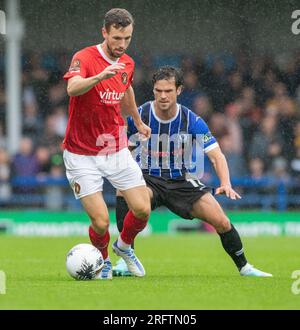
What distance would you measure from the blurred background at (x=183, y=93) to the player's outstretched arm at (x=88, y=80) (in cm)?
910

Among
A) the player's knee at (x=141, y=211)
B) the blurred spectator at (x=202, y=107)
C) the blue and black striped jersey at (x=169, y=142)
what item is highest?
the blurred spectator at (x=202, y=107)

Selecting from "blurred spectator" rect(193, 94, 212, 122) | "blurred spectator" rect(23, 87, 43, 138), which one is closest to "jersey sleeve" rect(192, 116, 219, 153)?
"blurred spectator" rect(193, 94, 212, 122)

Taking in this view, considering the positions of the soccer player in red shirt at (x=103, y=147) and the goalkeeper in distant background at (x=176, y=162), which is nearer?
A: the soccer player in red shirt at (x=103, y=147)

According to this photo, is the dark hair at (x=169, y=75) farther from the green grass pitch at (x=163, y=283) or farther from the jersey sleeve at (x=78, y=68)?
the green grass pitch at (x=163, y=283)

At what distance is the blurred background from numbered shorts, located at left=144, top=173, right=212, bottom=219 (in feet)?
25.3

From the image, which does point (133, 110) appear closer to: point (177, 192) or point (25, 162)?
point (177, 192)

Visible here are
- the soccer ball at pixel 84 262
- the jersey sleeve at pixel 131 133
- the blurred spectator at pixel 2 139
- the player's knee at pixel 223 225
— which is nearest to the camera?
the soccer ball at pixel 84 262

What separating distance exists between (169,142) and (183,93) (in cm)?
913

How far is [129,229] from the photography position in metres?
9.23

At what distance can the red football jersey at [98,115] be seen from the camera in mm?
8859

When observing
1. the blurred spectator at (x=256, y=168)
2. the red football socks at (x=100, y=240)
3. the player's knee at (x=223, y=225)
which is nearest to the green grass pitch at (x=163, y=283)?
the red football socks at (x=100, y=240)

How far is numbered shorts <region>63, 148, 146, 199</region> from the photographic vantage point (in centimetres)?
898

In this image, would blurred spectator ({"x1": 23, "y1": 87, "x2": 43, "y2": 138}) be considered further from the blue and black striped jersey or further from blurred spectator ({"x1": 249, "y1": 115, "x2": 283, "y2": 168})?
the blue and black striped jersey
